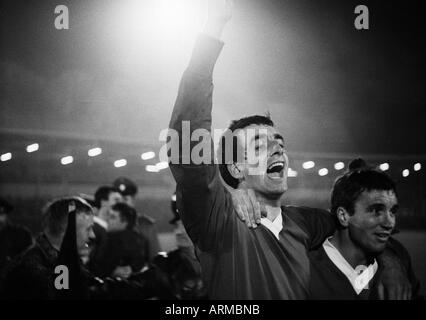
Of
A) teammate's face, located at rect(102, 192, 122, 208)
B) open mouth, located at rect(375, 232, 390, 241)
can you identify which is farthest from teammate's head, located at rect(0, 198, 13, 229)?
open mouth, located at rect(375, 232, 390, 241)

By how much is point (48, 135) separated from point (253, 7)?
120 centimetres

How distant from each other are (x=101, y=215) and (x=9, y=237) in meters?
0.44

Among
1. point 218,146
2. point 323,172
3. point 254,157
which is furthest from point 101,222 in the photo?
point 323,172

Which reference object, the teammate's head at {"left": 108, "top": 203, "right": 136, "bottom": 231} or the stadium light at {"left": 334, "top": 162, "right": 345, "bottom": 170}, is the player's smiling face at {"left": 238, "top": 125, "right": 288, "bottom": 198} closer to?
the stadium light at {"left": 334, "top": 162, "right": 345, "bottom": 170}

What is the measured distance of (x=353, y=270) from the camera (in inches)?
98.1

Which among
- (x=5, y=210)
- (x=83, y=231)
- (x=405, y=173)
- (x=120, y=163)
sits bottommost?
(x=83, y=231)

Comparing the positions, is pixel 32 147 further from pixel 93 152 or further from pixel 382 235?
pixel 382 235

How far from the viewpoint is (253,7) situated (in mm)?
2725

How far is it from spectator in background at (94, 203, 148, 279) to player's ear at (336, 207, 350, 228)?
0.93 meters

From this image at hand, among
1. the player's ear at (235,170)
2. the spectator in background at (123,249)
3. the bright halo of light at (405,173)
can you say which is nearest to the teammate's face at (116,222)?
the spectator in background at (123,249)

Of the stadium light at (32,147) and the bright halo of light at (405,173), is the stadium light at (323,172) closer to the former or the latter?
the bright halo of light at (405,173)

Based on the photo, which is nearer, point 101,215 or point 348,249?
point 348,249

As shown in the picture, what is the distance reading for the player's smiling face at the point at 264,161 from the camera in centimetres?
242

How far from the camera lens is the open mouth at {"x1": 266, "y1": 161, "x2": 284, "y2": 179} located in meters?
2.44
